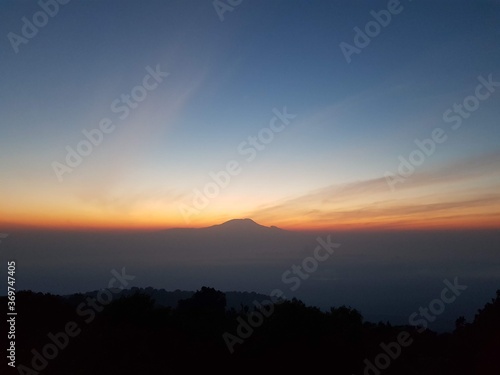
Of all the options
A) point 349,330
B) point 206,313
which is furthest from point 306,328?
point 206,313

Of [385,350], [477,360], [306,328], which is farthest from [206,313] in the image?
[477,360]

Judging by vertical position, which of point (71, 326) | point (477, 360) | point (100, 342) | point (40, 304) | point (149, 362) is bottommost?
point (477, 360)

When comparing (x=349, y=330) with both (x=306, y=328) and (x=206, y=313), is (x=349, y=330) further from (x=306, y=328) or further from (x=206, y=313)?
(x=206, y=313)

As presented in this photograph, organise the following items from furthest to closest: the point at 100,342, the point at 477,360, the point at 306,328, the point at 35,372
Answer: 1. the point at 306,328
2. the point at 100,342
3. the point at 477,360
4. the point at 35,372

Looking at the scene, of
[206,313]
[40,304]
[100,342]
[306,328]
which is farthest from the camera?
[206,313]

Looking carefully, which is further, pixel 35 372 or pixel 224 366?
pixel 224 366

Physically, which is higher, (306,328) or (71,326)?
(71,326)
